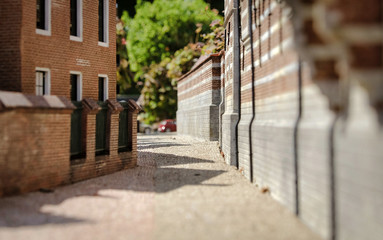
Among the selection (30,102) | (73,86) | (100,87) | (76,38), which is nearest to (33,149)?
(30,102)

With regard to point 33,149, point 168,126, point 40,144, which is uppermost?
point 168,126

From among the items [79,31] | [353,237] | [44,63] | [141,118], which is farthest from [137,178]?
[141,118]

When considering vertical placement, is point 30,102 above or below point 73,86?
below

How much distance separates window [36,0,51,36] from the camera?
12383mm

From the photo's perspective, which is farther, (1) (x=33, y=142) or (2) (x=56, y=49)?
(2) (x=56, y=49)

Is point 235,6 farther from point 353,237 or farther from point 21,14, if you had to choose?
point 353,237

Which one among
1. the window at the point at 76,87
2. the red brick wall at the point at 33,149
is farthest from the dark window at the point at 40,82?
the red brick wall at the point at 33,149

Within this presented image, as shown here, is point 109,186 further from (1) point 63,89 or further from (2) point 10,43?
(2) point 10,43

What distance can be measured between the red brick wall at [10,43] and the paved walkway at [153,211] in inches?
148

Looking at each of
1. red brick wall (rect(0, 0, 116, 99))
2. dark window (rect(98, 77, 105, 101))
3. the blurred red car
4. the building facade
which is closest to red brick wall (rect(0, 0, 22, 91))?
red brick wall (rect(0, 0, 116, 99))

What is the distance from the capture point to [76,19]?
1368 cm

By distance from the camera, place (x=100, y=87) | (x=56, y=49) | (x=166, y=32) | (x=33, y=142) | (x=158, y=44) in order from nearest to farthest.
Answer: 1. (x=33, y=142)
2. (x=56, y=49)
3. (x=100, y=87)
4. (x=158, y=44)
5. (x=166, y=32)

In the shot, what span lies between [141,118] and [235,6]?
34293 millimetres

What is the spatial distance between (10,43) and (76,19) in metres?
2.72
